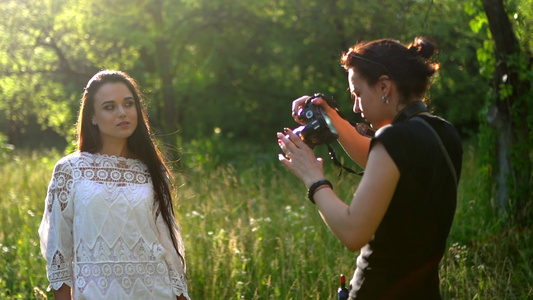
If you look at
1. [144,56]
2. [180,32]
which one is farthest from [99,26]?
[144,56]

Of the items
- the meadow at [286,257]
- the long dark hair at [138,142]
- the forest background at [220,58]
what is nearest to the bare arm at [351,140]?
the long dark hair at [138,142]

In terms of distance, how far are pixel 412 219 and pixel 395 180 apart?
7.0 inches

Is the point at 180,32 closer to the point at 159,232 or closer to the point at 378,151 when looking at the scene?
the point at 159,232

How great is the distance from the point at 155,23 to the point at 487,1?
9.93 metres

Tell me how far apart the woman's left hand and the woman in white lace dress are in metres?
1.15

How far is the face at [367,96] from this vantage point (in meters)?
2.06

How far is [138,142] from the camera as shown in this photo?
3.22 meters

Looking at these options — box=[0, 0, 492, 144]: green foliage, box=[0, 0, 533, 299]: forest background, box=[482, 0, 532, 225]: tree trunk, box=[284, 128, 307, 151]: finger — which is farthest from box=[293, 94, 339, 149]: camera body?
box=[0, 0, 492, 144]: green foliage

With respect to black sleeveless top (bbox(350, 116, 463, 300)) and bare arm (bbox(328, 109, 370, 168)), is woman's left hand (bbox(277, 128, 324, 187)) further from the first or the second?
bare arm (bbox(328, 109, 370, 168))

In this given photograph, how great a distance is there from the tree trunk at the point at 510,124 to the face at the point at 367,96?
363 centimetres

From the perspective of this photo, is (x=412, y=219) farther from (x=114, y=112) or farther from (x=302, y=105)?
(x=114, y=112)

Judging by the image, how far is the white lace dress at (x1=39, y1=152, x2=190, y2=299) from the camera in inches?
111

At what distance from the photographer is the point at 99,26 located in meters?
13.4

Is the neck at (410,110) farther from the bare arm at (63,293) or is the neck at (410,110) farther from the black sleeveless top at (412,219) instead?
the bare arm at (63,293)
